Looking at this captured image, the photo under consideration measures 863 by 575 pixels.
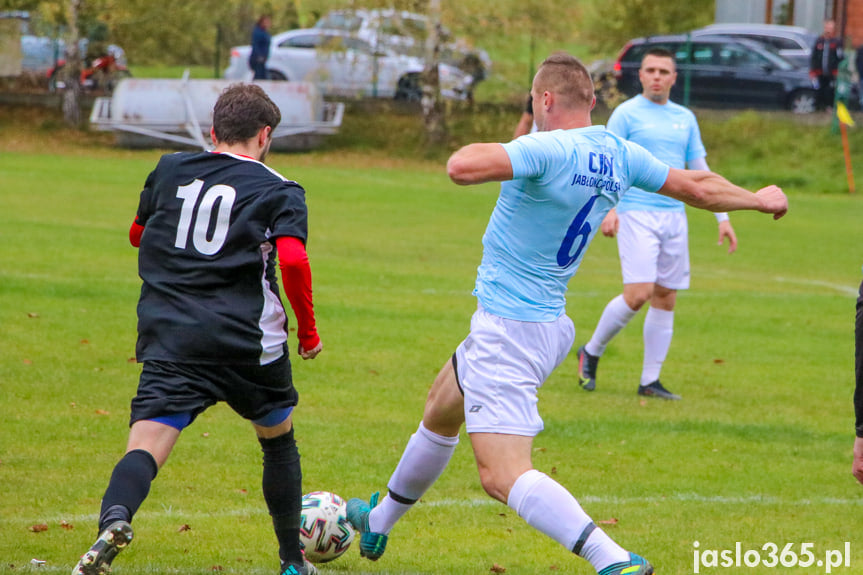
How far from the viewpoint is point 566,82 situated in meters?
4.73

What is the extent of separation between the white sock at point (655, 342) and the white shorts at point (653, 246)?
0.27m

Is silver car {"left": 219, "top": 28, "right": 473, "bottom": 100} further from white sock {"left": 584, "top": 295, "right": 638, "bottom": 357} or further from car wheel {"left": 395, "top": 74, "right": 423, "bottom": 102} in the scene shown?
white sock {"left": 584, "top": 295, "right": 638, "bottom": 357}

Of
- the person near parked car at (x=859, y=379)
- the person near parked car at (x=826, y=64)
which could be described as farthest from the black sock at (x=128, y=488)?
the person near parked car at (x=826, y=64)

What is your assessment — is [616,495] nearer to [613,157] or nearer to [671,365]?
[613,157]

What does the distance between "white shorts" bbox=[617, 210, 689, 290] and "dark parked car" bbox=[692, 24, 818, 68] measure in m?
26.7

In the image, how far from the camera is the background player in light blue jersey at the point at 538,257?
4.48m

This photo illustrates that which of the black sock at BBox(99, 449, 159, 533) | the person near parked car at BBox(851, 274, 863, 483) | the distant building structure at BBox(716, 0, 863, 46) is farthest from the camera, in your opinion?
the distant building structure at BBox(716, 0, 863, 46)

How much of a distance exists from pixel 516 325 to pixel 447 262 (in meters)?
11.4

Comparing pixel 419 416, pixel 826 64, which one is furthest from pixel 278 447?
pixel 826 64

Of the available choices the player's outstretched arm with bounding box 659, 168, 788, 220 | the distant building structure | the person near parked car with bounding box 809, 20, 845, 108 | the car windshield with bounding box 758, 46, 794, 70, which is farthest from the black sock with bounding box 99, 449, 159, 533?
the distant building structure

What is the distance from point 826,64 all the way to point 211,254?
2984 cm

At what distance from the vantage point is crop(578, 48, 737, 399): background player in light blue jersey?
29.8 feet

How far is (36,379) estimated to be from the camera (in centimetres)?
879

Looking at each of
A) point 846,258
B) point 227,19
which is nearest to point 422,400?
point 846,258
